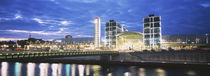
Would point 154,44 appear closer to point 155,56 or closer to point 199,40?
point 199,40

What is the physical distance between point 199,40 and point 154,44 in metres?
47.0

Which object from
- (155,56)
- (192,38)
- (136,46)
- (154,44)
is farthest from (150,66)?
(192,38)

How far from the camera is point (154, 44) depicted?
167m

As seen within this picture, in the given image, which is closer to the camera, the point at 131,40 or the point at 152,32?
the point at 152,32

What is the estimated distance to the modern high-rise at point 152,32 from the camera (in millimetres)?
164875

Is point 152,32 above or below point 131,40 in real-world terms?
above

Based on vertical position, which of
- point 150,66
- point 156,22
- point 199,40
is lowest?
point 150,66

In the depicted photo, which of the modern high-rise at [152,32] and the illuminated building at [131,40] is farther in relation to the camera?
the illuminated building at [131,40]

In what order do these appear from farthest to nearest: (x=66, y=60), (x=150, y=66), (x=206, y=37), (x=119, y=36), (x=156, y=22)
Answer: (x=119, y=36) < (x=206, y=37) < (x=156, y=22) < (x=66, y=60) < (x=150, y=66)

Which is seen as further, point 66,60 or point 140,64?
point 66,60

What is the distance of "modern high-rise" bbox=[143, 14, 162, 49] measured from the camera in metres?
165

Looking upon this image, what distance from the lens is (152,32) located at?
168m

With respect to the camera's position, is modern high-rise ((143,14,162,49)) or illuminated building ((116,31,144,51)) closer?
modern high-rise ((143,14,162,49))

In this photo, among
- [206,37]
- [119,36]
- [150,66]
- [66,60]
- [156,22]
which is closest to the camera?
[150,66]
